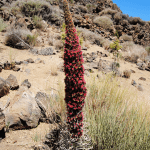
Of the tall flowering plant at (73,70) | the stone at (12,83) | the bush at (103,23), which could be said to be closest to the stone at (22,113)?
the stone at (12,83)

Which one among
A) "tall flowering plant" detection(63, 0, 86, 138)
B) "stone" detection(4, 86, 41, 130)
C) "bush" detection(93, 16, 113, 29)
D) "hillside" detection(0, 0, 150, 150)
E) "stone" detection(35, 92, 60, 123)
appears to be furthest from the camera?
"bush" detection(93, 16, 113, 29)

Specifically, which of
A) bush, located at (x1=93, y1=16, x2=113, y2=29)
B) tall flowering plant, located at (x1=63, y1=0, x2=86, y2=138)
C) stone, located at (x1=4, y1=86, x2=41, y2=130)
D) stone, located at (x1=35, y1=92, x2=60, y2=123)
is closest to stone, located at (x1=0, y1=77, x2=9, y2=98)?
stone, located at (x1=4, y1=86, x2=41, y2=130)

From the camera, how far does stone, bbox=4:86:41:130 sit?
2158 mm

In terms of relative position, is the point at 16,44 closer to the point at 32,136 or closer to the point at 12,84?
the point at 12,84

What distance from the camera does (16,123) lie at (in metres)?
2.16

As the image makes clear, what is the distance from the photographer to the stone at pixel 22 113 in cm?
216

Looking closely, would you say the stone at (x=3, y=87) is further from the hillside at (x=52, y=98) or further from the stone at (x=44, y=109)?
the stone at (x=44, y=109)

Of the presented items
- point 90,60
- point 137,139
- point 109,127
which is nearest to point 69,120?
point 109,127

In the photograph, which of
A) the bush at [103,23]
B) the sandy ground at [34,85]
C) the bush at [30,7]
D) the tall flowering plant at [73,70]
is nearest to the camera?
the tall flowering plant at [73,70]

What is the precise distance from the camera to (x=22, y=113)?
223cm

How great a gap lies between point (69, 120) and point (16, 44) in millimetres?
5705

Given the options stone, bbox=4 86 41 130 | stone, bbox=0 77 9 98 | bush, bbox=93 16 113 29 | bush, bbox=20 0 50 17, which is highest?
bush, bbox=93 16 113 29

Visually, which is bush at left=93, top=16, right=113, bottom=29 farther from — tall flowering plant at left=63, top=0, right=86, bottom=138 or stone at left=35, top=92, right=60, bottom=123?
tall flowering plant at left=63, top=0, right=86, bottom=138

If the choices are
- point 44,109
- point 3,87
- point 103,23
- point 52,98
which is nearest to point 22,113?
point 44,109
